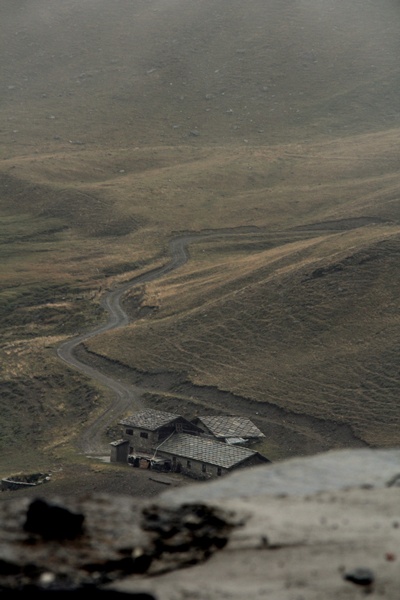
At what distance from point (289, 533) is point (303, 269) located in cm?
7632

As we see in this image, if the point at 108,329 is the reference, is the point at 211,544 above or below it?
above

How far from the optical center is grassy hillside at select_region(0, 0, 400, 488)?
221 ft

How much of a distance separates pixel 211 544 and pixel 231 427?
2012 inches

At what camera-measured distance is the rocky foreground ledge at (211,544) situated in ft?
31.4

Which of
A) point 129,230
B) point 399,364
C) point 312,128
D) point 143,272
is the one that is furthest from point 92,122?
point 399,364

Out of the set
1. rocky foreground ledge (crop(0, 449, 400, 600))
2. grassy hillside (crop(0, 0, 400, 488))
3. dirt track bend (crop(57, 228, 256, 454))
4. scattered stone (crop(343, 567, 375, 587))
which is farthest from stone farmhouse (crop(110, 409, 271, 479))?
scattered stone (crop(343, 567, 375, 587))

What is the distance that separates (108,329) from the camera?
3482 inches

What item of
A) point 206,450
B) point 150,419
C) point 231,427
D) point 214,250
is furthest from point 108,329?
point 206,450

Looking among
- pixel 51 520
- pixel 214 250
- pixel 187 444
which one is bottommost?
pixel 187 444

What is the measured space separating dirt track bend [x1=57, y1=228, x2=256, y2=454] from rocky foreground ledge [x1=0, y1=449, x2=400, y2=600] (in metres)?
50.2

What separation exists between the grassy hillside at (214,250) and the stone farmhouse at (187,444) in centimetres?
260

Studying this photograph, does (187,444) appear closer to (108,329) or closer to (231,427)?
(231,427)

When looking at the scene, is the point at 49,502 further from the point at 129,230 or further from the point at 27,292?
the point at 129,230

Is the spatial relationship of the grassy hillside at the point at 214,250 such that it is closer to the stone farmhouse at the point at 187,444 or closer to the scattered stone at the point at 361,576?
the stone farmhouse at the point at 187,444
